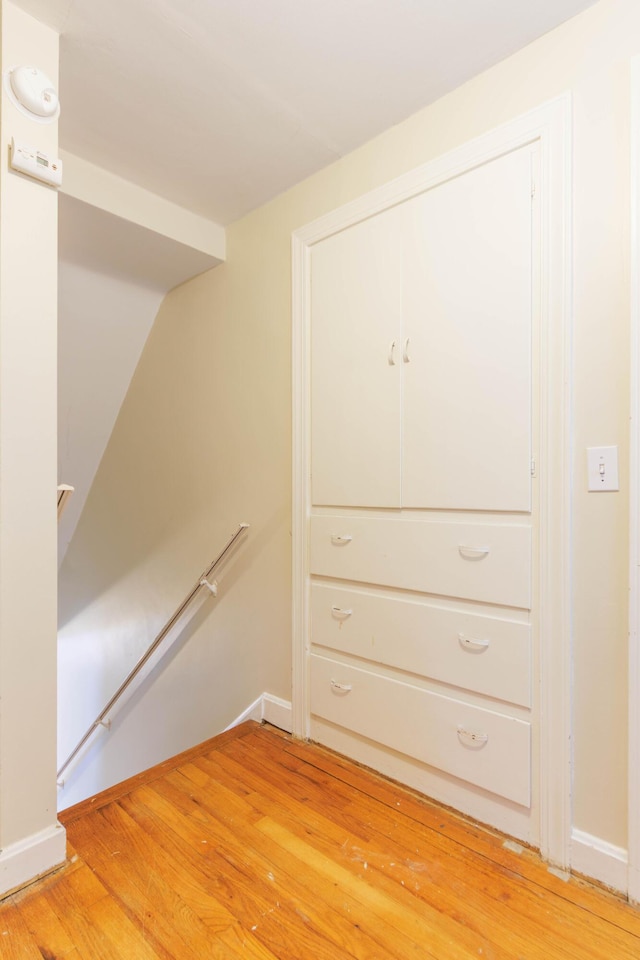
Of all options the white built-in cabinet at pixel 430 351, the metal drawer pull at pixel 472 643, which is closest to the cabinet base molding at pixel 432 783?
the metal drawer pull at pixel 472 643

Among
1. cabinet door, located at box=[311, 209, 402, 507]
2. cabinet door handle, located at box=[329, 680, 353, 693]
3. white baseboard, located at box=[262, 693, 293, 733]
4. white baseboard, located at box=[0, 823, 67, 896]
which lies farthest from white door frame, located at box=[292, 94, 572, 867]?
white baseboard, located at box=[0, 823, 67, 896]

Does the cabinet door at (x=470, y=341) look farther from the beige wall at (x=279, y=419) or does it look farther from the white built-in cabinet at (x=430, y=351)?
the beige wall at (x=279, y=419)

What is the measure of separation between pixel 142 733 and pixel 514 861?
90.5 inches

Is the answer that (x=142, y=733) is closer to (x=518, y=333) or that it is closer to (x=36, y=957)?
(x=36, y=957)

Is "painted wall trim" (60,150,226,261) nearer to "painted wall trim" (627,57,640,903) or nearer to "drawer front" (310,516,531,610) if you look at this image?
"drawer front" (310,516,531,610)

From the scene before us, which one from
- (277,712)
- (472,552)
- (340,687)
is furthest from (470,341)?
(277,712)

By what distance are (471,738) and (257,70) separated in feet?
6.99

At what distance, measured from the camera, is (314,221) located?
6.61 ft

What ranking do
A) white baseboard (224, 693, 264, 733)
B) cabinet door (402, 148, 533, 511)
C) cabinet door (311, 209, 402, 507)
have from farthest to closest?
1. white baseboard (224, 693, 264, 733)
2. cabinet door (311, 209, 402, 507)
3. cabinet door (402, 148, 533, 511)

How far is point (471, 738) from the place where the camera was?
5.04ft

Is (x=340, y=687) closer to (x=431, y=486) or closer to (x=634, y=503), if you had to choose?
(x=431, y=486)

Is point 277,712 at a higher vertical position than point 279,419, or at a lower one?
lower

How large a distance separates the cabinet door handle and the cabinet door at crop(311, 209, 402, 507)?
674mm

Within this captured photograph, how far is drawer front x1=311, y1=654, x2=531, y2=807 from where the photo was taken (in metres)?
1.45
